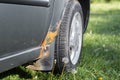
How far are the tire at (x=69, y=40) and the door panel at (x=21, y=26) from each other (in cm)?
35

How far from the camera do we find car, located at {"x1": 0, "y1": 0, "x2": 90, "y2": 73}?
108 inches

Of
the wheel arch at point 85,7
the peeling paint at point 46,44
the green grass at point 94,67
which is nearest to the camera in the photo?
the peeling paint at point 46,44

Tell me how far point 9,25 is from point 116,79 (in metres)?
1.40

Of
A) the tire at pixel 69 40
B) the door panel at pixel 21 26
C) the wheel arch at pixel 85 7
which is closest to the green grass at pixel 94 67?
the tire at pixel 69 40

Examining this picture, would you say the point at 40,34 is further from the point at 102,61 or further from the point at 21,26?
the point at 102,61

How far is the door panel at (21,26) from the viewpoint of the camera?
2.69 meters

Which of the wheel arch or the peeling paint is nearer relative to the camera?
the peeling paint

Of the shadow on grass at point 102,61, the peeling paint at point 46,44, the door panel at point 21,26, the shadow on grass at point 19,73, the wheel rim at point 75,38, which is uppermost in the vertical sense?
the door panel at point 21,26

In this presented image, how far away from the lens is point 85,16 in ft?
14.9

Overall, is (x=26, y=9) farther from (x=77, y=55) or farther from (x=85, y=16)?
(x=85, y=16)

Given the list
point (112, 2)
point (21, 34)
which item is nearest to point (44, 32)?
point (21, 34)

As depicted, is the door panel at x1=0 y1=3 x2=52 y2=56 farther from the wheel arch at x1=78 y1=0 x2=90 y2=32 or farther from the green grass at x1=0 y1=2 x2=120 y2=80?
the wheel arch at x1=78 y1=0 x2=90 y2=32

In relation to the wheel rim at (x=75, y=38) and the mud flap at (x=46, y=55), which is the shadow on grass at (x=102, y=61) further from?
the mud flap at (x=46, y=55)

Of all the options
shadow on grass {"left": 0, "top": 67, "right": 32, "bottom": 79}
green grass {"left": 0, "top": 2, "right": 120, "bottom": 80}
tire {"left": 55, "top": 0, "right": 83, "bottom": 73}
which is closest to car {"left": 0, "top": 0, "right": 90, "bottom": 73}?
tire {"left": 55, "top": 0, "right": 83, "bottom": 73}
